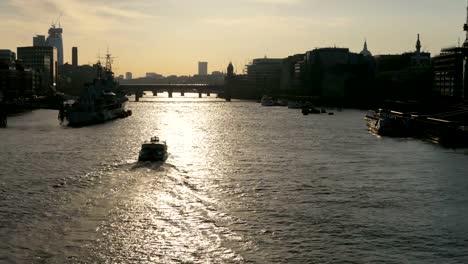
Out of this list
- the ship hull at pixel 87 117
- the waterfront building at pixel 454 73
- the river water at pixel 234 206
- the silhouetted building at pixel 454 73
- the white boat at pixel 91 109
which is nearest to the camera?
the river water at pixel 234 206

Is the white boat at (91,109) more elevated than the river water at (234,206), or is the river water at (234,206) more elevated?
the white boat at (91,109)

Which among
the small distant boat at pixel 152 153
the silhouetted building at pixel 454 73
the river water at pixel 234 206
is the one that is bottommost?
the river water at pixel 234 206

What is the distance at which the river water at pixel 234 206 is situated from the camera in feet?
108

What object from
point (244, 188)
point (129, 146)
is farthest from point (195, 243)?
point (129, 146)

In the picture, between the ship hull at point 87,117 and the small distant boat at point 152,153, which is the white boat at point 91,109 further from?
the small distant boat at point 152,153

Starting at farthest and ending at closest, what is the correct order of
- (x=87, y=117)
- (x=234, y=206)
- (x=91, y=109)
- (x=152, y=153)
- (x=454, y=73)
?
(x=454, y=73), (x=91, y=109), (x=87, y=117), (x=152, y=153), (x=234, y=206)

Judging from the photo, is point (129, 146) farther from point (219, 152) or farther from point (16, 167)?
point (16, 167)

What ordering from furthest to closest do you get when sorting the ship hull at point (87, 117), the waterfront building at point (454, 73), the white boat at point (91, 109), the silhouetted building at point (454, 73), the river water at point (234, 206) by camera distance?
the silhouetted building at point (454, 73) < the waterfront building at point (454, 73) < the white boat at point (91, 109) < the ship hull at point (87, 117) < the river water at point (234, 206)

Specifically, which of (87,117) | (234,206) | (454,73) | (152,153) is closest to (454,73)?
(454,73)

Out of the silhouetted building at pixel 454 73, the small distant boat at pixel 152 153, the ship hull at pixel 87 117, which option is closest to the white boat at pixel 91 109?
the ship hull at pixel 87 117

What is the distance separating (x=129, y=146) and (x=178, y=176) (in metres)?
29.8

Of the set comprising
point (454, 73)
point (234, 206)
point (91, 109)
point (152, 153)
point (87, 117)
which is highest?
point (454, 73)

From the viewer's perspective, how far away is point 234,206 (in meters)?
43.2

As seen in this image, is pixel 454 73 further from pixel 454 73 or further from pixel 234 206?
pixel 234 206
